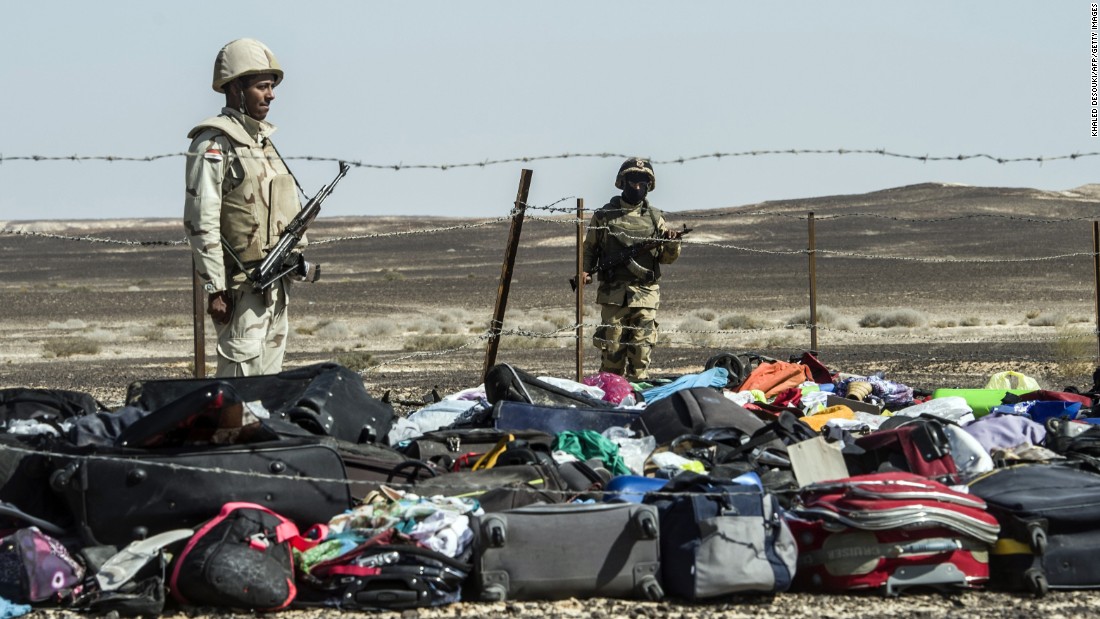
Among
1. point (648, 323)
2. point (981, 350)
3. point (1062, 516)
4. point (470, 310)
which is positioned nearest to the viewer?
point (1062, 516)

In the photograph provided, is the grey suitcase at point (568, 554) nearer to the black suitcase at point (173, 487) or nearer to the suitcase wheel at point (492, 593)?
the suitcase wheel at point (492, 593)

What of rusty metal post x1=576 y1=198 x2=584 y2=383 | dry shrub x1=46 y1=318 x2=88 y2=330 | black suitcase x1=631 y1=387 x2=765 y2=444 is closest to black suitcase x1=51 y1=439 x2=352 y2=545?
black suitcase x1=631 y1=387 x2=765 y2=444

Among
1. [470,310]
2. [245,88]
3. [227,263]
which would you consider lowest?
[470,310]

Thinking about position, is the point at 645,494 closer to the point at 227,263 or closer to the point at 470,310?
the point at 227,263

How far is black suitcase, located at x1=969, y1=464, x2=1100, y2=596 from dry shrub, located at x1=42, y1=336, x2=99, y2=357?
21.7 meters

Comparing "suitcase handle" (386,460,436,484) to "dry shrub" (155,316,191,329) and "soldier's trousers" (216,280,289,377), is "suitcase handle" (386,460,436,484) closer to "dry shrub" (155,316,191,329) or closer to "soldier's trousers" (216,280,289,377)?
"soldier's trousers" (216,280,289,377)

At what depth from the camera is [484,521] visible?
5.54 meters

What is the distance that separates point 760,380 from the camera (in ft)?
30.3

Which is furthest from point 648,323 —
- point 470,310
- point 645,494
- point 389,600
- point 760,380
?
point 470,310

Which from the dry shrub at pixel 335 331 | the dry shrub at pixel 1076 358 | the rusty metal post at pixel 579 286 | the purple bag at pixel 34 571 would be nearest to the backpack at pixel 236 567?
the purple bag at pixel 34 571

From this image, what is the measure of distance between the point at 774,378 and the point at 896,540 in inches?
146

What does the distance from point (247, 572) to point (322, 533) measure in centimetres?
49

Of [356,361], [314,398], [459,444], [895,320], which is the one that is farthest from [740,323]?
[314,398]

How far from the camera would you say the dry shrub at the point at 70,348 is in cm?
2528
